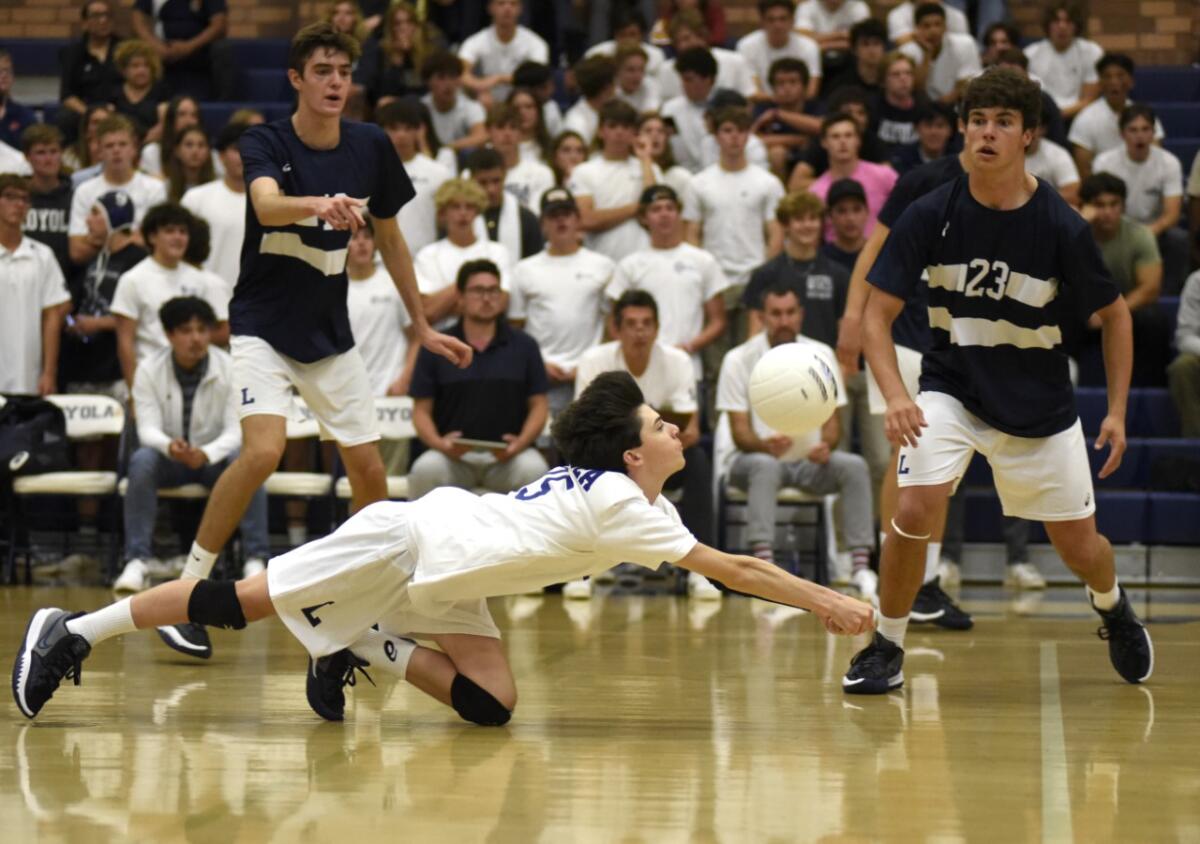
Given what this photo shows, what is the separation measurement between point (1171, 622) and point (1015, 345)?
2911 millimetres

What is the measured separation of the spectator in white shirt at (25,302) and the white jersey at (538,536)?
600 centimetres

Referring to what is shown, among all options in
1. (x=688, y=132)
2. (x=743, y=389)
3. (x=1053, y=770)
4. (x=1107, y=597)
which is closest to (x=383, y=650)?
(x=1053, y=770)

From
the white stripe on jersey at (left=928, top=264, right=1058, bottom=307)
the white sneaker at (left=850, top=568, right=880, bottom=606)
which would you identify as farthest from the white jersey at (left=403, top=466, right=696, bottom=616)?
the white sneaker at (left=850, top=568, right=880, bottom=606)

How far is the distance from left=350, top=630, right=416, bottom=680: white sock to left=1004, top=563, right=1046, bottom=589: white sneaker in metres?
5.33

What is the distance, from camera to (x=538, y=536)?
4.75 metres

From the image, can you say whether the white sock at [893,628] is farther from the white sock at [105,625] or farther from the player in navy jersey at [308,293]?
the white sock at [105,625]

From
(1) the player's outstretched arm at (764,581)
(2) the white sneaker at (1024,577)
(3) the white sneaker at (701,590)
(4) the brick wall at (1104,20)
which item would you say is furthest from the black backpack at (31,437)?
(4) the brick wall at (1104,20)

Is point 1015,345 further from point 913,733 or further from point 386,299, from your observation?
point 386,299

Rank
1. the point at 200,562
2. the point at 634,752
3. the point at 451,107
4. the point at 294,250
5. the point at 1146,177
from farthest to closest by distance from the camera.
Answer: the point at 451,107, the point at 1146,177, the point at 200,562, the point at 294,250, the point at 634,752

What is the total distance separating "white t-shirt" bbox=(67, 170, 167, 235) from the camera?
10.7 metres

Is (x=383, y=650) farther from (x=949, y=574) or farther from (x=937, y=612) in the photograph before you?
(x=949, y=574)

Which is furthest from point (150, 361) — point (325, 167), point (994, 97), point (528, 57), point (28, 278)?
point (994, 97)

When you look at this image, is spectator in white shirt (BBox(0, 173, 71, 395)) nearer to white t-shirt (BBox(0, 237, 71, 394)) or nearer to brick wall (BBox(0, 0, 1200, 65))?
white t-shirt (BBox(0, 237, 71, 394))

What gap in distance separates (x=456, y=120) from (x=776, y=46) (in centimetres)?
242
